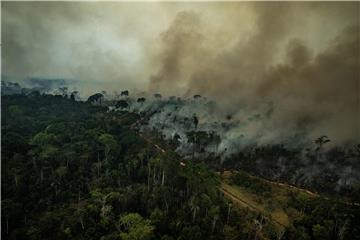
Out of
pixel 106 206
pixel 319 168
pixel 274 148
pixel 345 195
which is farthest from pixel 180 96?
pixel 106 206

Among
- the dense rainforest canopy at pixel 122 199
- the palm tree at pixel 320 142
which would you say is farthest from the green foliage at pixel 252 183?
the palm tree at pixel 320 142

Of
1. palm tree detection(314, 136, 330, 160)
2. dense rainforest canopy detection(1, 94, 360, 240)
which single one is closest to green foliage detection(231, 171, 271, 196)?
dense rainforest canopy detection(1, 94, 360, 240)

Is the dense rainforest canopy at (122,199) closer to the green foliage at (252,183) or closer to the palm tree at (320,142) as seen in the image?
the green foliage at (252,183)

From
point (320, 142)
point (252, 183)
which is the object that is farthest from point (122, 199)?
point (320, 142)

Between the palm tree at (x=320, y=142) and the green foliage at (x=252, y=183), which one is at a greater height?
the palm tree at (x=320, y=142)

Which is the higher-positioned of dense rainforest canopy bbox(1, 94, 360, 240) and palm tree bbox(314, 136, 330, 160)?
palm tree bbox(314, 136, 330, 160)

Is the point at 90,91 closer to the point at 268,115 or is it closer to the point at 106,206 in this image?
the point at 268,115

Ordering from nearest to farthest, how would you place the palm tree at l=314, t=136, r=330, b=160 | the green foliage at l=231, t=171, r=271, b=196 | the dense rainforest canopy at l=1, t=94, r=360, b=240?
1. the dense rainforest canopy at l=1, t=94, r=360, b=240
2. the green foliage at l=231, t=171, r=271, b=196
3. the palm tree at l=314, t=136, r=330, b=160

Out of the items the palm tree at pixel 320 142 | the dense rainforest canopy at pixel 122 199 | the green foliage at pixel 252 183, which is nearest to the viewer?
the dense rainforest canopy at pixel 122 199

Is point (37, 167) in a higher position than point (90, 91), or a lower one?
lower

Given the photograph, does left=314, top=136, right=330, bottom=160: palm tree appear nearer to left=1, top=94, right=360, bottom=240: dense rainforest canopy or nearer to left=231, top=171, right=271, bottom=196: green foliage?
left=231, top=171, right=271, bottom=196: green foliage

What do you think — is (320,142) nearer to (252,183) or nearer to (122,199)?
(252,183)
